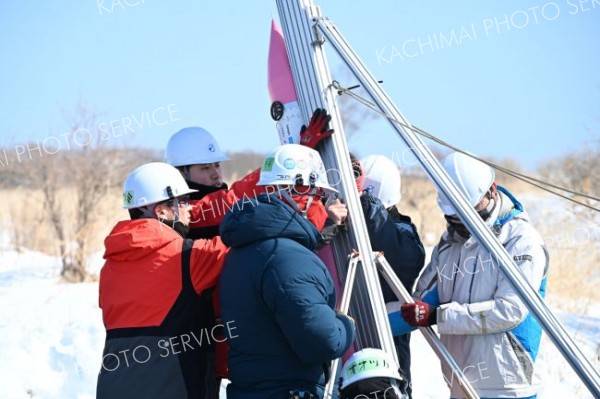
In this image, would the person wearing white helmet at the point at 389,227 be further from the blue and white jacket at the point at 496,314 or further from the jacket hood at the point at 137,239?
the jacket hood at the point at 137,239

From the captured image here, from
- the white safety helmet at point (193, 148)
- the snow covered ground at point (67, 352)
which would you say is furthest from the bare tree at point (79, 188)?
the white safety helmet at point (193, 148)

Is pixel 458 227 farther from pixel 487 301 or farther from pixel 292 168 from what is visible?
pixel 292 168

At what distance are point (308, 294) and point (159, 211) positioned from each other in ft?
4.29

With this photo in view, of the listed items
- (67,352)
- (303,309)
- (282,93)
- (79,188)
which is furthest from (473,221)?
(79,188)

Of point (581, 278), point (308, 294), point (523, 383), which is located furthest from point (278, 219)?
point (581, 278)

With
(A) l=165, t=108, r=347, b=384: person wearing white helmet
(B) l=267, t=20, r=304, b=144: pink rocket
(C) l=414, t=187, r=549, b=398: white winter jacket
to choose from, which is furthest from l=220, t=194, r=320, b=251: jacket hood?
(B) l=267, t=20, r=304, b=144: pink rocket

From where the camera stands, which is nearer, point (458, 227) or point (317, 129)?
point (458, 227)

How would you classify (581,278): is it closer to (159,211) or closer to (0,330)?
(0,330)

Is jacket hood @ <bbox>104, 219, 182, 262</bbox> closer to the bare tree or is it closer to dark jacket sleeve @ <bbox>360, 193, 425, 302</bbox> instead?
dark jacket sleeve @ <bbox>360, 193, 425, 302</bbox>

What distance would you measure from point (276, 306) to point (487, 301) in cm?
130

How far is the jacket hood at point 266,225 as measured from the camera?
13.0 feet

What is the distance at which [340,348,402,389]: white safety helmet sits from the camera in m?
3.94

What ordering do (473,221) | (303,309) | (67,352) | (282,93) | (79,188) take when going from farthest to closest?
(79,188) < (67,352) < (282,93) < (473,221) < (303,309)

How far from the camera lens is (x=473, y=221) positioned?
4270mm
